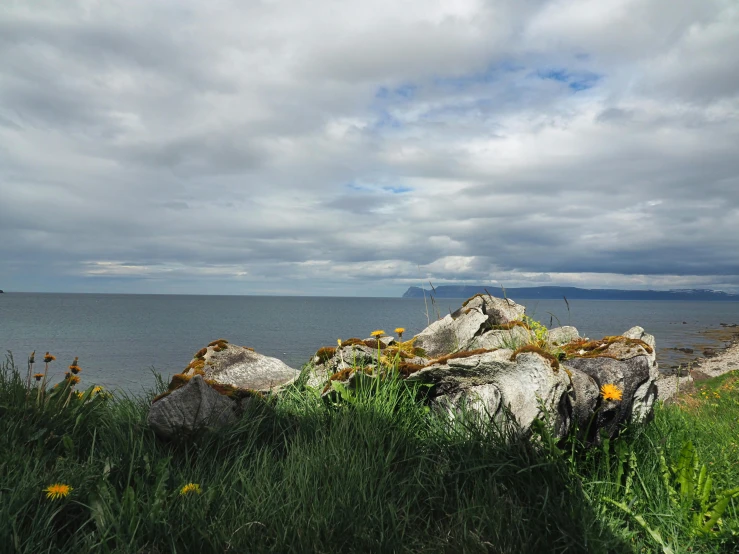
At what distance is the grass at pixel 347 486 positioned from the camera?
9.84 feet

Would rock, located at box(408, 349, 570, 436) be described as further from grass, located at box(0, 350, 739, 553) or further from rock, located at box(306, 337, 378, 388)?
rock, located at box(306, 337, 378, 388)

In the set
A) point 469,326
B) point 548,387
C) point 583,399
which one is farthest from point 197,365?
point 583,399

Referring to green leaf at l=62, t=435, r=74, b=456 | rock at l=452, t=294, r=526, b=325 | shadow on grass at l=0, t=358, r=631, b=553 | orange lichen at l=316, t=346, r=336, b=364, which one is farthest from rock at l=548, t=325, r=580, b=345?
green leaf at l=62, t=435, r=74, b=456

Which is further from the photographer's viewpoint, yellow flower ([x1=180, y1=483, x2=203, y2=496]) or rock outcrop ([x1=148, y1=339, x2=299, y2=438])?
rock outcrop ([x1=148, y1=339, x2=299, y2=438])

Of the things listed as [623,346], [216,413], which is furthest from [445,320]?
[216,413]

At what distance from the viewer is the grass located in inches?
118

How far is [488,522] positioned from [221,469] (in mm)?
2231

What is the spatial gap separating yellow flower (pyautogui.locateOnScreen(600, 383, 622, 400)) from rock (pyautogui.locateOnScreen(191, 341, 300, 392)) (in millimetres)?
3662

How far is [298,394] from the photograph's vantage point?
17.2 feet

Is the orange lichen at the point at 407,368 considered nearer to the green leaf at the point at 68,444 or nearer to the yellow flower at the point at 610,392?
the yellow flower at the point at 610,392

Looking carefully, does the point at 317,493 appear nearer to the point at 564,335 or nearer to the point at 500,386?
the point at 500,386

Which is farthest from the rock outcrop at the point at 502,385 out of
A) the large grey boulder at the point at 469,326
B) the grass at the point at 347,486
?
the large grey boulder at the point at 469,326

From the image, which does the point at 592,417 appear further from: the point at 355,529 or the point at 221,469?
the point at 221,469

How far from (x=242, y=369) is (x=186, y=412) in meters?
2.25
